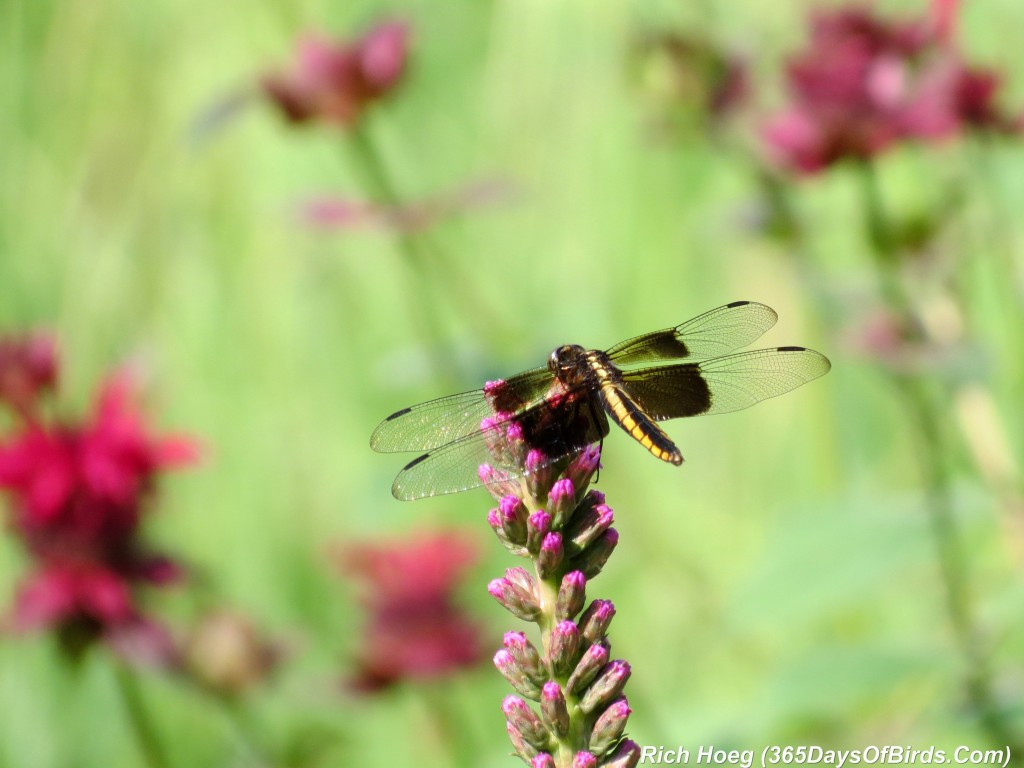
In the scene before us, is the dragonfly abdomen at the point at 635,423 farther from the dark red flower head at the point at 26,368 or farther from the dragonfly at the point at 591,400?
the dark red flower head at the point at 26,368

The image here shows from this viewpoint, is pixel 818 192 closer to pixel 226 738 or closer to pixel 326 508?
pixel 326 508

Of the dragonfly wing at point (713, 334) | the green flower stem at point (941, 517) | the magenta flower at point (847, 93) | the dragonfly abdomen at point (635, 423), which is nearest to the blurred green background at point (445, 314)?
the green flower stem at point (941, 517)

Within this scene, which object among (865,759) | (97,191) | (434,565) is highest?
(97,191)

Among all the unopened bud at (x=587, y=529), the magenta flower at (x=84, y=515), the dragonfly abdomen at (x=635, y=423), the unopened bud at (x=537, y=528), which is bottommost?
the unopened bud at (x=587, y=529)

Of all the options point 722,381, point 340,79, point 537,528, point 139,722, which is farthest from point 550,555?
point 340,79

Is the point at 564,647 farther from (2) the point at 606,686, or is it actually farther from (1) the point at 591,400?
(1) the point at 591,400

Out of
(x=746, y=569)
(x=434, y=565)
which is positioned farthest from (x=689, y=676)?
(x=434, y=565)

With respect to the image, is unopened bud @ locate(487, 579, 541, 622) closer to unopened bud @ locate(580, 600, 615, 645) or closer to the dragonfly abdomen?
unopened bud @ locate(580, 600, 615, 645)
